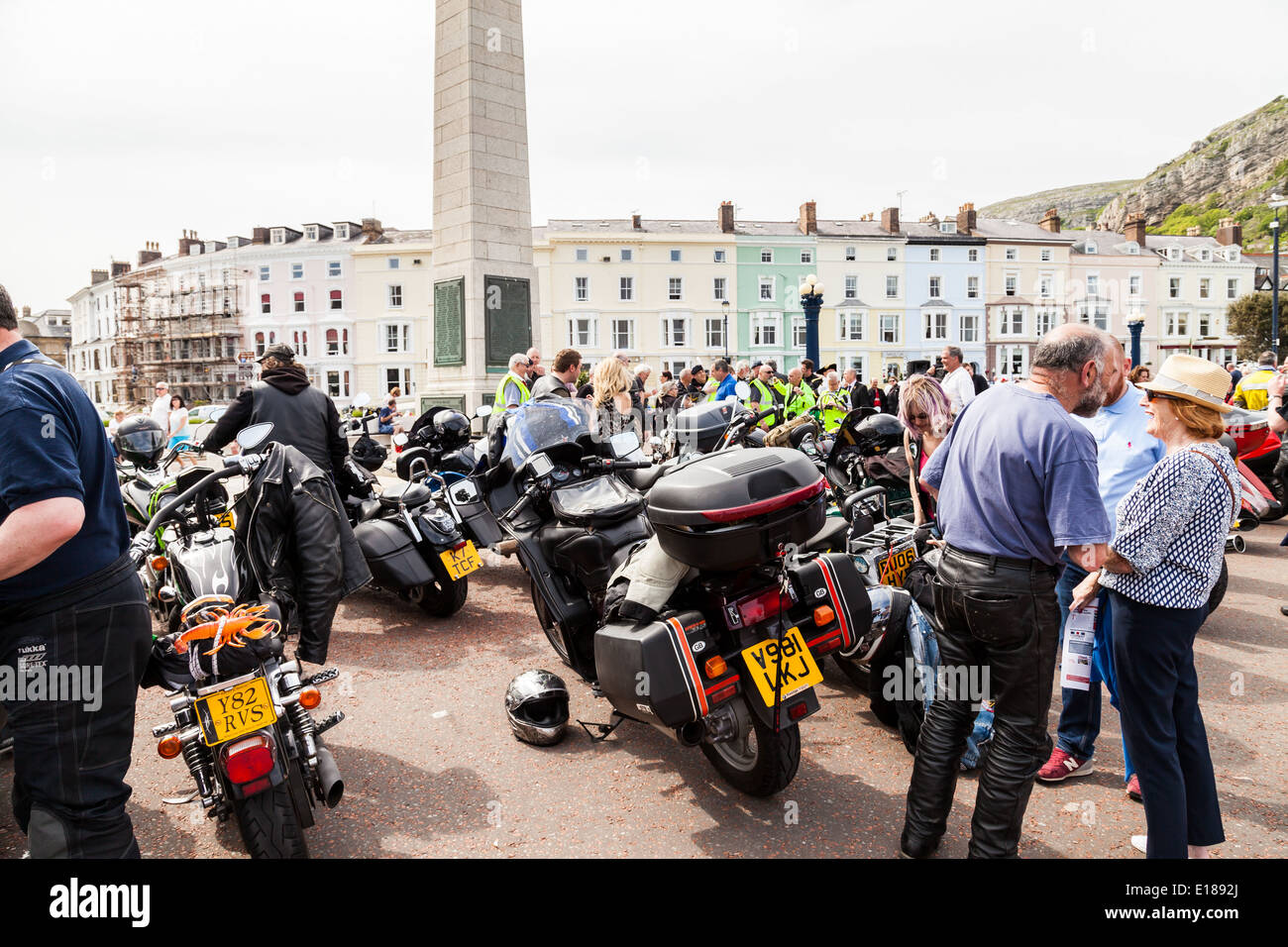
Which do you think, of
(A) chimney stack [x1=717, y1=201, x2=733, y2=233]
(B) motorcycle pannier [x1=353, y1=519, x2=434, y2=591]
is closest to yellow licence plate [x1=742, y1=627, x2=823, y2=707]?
(B) motorcycle pannier [x1=353, y1=519, x2=434, y2=591]

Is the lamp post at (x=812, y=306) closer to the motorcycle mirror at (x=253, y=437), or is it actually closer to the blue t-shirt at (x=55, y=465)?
the motorcycle mirror at (x=253, y=437)

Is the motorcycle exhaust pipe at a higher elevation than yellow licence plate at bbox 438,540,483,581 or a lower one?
lower

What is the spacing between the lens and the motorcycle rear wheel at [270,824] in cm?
279

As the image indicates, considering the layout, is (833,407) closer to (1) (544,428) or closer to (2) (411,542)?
(2) (411,542)

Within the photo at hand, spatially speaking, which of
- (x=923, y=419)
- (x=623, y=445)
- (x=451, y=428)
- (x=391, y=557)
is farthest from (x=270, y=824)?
(x=451, y=428)

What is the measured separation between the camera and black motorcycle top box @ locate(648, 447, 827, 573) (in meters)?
2.99

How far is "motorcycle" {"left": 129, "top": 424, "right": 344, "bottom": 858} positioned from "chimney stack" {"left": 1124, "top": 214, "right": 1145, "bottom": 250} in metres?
68.4

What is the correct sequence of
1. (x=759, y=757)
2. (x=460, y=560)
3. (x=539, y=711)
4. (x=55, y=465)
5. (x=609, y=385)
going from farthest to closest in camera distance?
(x=609, y=385) < (x=460, y=560) < (x=539, y=711) < (x=759, y=757) < (x=55, y=465)

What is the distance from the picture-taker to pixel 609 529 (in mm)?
4180

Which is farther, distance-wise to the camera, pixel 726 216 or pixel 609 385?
pixel 726 216

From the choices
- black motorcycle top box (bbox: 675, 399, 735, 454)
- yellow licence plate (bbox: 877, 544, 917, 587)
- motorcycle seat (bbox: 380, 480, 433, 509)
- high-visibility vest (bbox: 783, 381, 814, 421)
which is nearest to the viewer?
yellow licence plate (bbox: 877, 544, 917, 587)

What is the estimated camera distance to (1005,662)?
2826 millimetres

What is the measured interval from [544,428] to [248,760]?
90.6 inches

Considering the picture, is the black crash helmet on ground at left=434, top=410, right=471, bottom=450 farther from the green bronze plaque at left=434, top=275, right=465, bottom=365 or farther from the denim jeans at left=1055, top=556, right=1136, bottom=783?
the green bronze plaque at left=434, top=275, right=465, bottom=365
